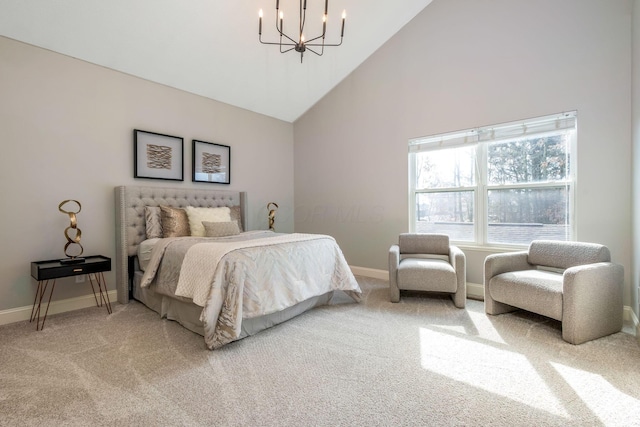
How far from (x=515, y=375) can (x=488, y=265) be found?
1233 millimetres

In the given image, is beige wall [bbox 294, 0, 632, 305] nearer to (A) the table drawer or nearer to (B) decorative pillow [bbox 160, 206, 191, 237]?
(B) decorative pillow [bbox 160, 206, 191, 237]

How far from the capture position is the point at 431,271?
3.14m

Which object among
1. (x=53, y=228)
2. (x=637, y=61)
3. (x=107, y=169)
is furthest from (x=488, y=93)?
(x=53, y=228)

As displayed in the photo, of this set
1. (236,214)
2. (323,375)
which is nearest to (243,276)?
(323,375)

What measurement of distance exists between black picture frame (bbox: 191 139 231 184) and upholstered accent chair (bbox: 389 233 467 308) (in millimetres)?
2715

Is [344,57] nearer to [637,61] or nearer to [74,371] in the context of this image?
[637,61]

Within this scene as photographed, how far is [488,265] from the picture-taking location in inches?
113

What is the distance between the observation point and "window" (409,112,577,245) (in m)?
3.12

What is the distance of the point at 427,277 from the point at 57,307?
3.87m

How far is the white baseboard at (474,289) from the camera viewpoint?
2.53 metres

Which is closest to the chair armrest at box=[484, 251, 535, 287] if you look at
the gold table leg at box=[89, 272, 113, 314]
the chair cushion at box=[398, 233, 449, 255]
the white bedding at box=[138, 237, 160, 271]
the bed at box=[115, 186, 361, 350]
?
the chair cushion at box=[398, 233, 449, 255]

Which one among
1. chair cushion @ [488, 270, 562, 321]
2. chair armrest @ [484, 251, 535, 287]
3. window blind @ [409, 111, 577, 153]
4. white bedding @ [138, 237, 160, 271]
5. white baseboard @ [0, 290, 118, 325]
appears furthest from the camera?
white bedding @ [138, 237, 160, 271]

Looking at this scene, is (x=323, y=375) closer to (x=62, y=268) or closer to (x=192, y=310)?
(x=192, y=310)

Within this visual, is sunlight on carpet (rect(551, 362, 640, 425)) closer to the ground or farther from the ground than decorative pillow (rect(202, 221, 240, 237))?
closer to the ground
